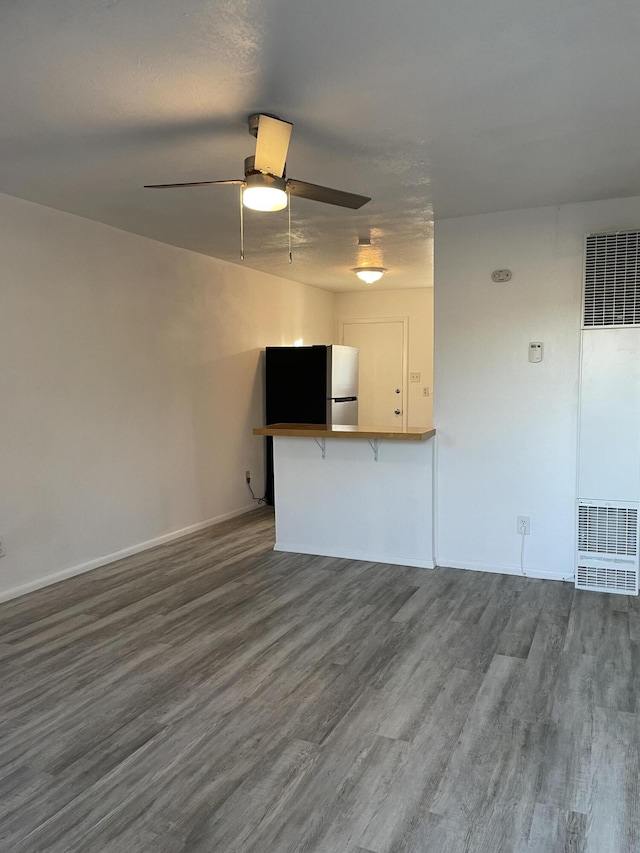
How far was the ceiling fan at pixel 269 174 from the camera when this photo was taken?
2.48 m

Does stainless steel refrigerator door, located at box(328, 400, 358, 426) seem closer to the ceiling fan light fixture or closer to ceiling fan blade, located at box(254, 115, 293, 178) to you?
the ceiling fan light fixture

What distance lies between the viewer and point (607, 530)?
3828 mm

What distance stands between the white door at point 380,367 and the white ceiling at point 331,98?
12.7 feet

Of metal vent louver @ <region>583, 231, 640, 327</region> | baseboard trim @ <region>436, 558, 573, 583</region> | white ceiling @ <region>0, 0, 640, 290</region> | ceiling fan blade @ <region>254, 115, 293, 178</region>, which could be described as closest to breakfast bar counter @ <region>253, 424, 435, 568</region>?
baseboard trim @ <region>436, 558, 573, 583</region>

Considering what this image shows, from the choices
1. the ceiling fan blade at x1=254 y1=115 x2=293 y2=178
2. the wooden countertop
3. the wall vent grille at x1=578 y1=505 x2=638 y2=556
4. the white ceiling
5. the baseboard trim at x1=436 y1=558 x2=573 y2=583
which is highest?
the white ceiling

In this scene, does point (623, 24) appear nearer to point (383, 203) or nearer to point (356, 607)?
point (383, 203)

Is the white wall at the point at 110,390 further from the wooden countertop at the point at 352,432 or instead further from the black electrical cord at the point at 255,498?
the wooden countertop at the point at 352,432

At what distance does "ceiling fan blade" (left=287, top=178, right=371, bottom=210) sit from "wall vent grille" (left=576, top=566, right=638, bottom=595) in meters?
2.70

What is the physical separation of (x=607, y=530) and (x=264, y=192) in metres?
2.89

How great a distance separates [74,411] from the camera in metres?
4.15

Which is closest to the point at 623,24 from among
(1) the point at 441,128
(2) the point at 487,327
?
(1) the point at 441,128

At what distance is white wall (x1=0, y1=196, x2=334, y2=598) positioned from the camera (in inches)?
148

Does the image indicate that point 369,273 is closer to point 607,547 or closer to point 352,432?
point 352,432

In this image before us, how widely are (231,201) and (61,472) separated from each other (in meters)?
2.07
